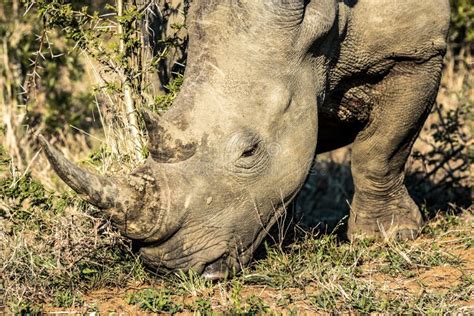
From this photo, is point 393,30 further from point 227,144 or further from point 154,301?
point 154,301

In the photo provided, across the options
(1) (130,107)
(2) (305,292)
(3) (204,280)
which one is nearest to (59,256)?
(3) (204,280)

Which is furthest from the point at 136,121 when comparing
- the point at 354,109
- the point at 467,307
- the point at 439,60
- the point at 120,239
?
the point at 467,307

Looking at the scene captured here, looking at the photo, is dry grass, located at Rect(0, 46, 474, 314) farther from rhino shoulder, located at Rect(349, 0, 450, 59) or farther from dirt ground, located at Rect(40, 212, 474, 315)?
rhino shoulder, located at Rect(349, 0, 450, 59)

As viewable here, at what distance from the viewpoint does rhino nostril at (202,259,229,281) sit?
5.22 meters

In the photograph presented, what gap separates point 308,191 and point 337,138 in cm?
209

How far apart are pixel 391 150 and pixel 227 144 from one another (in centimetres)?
181

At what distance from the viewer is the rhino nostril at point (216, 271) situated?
5.22m

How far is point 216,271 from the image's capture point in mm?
5238

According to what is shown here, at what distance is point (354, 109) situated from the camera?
6.33 m

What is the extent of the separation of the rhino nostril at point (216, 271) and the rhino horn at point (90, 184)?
579 mm

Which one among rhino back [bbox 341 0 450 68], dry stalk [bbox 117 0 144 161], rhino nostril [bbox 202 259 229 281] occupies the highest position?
rhino back [bbox 341 0 450 68]

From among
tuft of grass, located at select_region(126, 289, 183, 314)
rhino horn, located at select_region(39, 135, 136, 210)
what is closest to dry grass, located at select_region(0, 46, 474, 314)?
tuft of grass, located at select_region(126, 289, 183, 314)

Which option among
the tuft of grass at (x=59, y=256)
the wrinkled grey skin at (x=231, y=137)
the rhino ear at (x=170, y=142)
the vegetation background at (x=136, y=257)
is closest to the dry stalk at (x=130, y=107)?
the vegetation background at (x=136, y=257)

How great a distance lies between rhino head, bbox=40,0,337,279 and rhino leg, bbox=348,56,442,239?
3.19 feet
